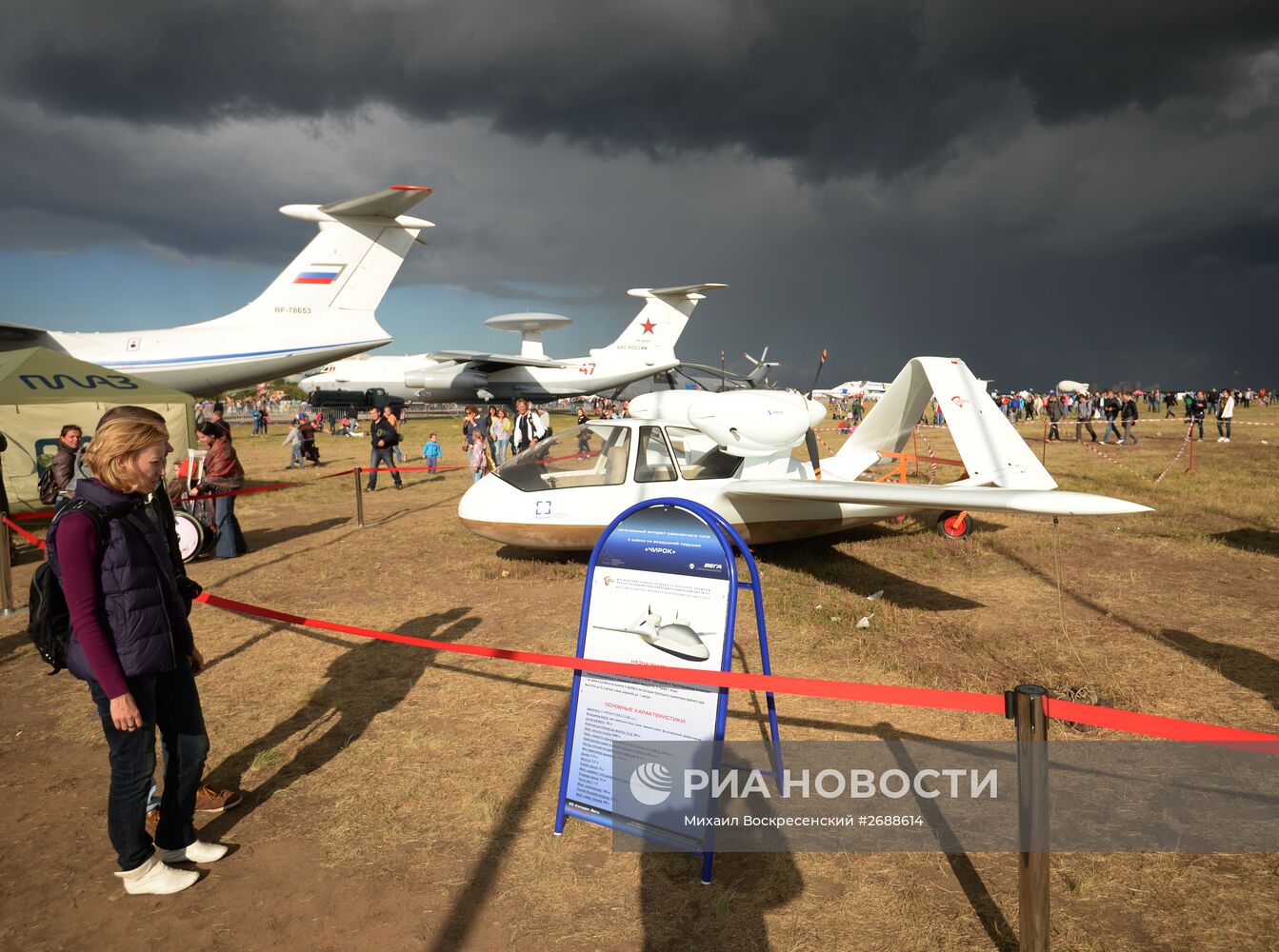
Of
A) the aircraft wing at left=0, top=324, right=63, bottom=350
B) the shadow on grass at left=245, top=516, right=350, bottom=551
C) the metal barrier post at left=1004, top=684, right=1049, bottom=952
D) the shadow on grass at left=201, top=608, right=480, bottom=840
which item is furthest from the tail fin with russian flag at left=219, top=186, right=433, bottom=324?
the metal barrier post at left=1004, top=684, right=1049, bottom=952

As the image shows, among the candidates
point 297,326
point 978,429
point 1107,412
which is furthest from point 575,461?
point 1107,412

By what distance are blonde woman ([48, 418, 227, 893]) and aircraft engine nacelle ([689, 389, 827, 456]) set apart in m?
5.58

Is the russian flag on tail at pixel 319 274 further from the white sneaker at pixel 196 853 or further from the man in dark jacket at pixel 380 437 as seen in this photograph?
the white sneaker at pixel 196 853

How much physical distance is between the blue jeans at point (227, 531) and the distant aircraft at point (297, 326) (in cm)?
1107

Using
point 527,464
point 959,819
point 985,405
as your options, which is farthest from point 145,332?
point 959,819

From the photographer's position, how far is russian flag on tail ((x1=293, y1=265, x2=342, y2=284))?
66.5ft

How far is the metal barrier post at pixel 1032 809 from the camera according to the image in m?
2.27

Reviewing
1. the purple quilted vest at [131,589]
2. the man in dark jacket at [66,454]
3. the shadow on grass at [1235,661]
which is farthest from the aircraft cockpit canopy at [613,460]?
the man in dark jacket at [66,454]

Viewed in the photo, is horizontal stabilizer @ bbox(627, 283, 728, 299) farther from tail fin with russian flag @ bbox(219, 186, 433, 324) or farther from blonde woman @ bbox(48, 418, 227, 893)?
blonde woman @ bbox(48, 418, 227, 893)

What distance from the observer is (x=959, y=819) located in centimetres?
364

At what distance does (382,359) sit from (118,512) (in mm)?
38884

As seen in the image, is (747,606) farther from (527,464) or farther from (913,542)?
(913,542)

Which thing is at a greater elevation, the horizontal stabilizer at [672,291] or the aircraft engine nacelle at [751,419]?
the horizontal stabilizer at [672,291]

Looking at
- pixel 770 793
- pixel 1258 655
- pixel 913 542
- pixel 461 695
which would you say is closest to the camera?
pixel 770 793
